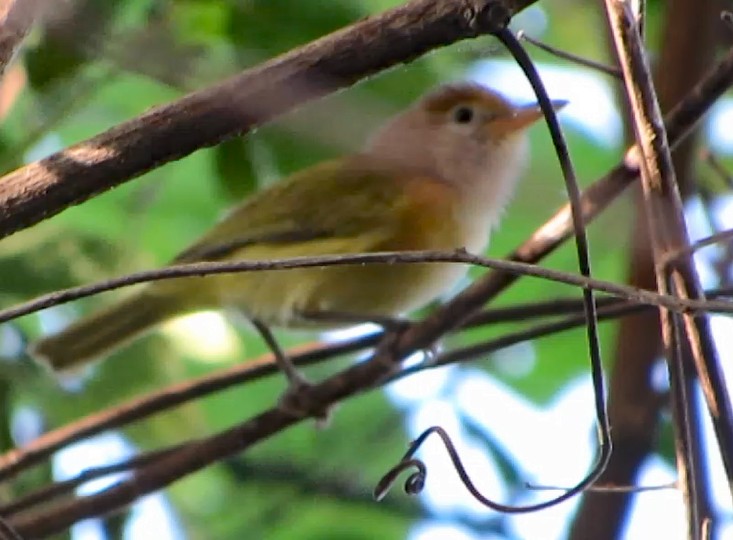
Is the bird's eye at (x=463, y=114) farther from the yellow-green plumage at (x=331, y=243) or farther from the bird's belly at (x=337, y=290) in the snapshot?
the bird's belly at (x=337, y=290)

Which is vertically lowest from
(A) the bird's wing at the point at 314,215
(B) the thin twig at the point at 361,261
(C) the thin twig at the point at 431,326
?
(B) the thin twig at the point at 361,261

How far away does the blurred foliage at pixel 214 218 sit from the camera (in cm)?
173

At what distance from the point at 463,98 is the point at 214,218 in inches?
33.2

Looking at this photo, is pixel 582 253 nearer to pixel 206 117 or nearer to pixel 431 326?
pixel 206 117

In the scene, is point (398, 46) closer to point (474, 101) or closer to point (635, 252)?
point (635, 252)

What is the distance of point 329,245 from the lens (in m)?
2.77

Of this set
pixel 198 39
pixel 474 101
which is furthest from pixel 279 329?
pixel 198 39

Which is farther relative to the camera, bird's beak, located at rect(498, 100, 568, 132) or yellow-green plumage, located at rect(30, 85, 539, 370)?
bird's beak, located at rect(498, 100, 568, 132)

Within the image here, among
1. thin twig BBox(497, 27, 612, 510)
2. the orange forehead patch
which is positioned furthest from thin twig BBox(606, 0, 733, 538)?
the orange forehead patch

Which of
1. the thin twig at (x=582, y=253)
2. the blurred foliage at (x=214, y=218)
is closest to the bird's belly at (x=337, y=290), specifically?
the blurred foliage at (x=214, y=218)

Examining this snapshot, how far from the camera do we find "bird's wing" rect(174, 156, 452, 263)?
2.77 meters

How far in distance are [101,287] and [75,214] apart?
1556 millimetres

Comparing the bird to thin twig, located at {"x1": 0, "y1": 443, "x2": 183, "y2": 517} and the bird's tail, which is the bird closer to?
the bird's tail

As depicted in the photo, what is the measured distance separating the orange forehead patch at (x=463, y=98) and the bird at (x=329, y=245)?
128 millimetres
